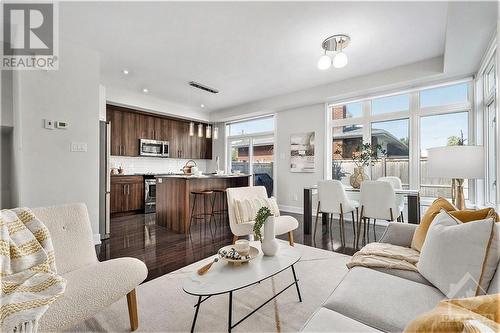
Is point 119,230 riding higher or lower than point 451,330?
lower

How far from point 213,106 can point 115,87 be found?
2.41m

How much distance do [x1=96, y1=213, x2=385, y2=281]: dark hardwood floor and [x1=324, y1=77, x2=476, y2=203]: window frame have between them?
1289 mm

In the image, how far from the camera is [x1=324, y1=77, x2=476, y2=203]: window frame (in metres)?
3.64

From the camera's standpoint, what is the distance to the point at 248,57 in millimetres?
3617

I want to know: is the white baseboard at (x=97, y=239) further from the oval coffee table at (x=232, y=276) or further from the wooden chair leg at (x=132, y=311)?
the oval coffee table at (x=232, y=276)

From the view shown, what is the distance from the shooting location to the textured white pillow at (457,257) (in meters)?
1.04

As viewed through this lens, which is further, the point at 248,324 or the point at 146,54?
the point at 146,54

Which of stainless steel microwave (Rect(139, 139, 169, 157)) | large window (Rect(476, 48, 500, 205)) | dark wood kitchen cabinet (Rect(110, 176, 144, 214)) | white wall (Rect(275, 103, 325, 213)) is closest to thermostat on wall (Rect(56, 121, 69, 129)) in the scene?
dark wood kitchen cabinet (Rect(110, 176, 144, 214))

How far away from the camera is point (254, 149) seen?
6.78 metres

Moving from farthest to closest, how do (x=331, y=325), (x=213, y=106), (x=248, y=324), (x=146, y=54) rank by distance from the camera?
(x=213, y=106) < (x=146, y=54) < (x=248, y=324) < (x=331, y=325)

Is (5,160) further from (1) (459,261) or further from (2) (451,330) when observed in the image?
(1) (459,261)

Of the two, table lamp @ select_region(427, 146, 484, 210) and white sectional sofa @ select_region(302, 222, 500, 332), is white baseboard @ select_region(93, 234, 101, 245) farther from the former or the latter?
table lamp @ select_region(427, 146, 484, 210)

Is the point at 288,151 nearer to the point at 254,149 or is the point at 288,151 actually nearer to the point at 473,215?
the point at 254,149

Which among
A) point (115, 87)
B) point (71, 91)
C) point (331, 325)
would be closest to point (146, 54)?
point (71, 91)
